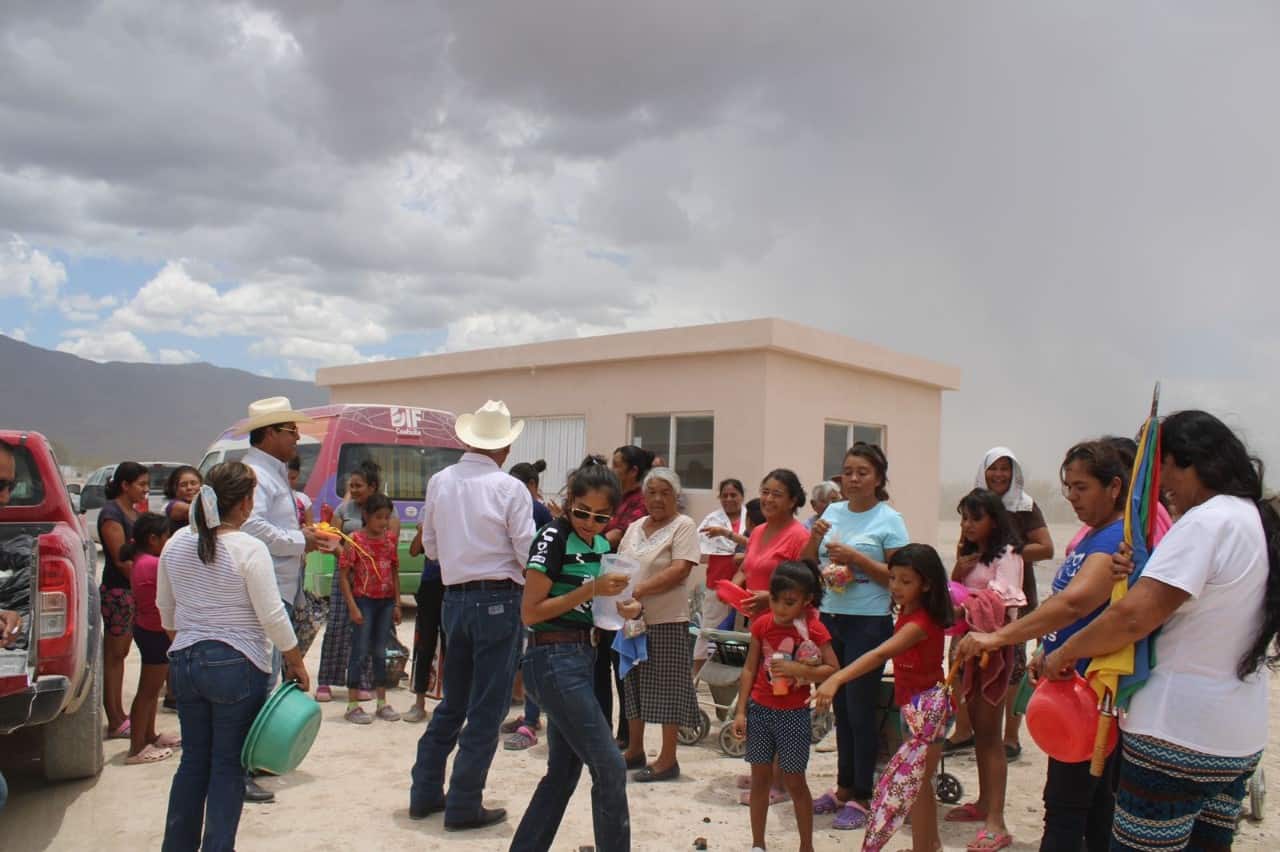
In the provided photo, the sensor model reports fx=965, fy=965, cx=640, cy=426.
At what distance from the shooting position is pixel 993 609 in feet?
15.4

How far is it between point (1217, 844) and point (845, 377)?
11686mm

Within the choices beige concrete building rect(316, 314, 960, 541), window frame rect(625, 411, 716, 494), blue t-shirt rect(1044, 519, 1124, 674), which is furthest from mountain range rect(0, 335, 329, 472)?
blue t-shirt rect(1044, 519, 1124, 674)

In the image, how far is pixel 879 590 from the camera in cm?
512

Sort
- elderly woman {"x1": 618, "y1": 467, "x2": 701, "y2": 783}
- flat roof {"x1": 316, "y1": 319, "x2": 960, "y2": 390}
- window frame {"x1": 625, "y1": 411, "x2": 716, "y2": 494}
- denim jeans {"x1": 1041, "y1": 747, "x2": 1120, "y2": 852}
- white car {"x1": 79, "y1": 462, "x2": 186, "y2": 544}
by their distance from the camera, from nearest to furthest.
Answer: denim jeans {"x1": 1041, "y1": 747, "x2": 1120, "y2": 852} → elderly woman {"x1": 618, "y1": 467, "x2": 701, "y2": 783} → flat roof {"x1": 316, "y1": 319, "x2": 960, "y2": 390} → window frame {"x1": 625, "y1": 411, "x2": 716, "y2": 494} → white car {"x1": 79, "y1": 462, "x2": 186, "y2": 544}

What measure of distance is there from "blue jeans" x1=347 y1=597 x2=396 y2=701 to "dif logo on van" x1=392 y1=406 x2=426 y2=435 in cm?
441

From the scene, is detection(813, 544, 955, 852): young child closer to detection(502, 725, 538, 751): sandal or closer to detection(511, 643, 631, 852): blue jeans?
detection(511, 643, 631, 852): blue jeans

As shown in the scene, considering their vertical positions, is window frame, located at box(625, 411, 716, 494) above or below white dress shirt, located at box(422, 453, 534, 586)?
above

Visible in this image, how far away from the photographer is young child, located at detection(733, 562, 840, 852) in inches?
171

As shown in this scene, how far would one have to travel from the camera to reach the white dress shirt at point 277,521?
4.77 meters

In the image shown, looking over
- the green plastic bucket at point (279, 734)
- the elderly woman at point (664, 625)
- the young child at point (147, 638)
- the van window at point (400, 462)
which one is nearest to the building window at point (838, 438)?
the van window at point (400, 462)

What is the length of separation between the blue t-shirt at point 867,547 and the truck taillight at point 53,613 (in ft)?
12.5

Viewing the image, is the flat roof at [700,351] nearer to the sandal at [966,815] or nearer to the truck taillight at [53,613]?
the sandal at [966,815]

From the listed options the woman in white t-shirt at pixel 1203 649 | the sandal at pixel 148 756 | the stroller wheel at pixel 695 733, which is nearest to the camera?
the woman in white t-shirt at pixel 1203 649

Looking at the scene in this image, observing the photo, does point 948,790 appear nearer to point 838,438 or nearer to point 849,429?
point 838,438
